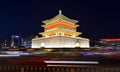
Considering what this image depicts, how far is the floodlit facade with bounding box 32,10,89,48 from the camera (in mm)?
64938

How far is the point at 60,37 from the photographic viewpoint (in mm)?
64750

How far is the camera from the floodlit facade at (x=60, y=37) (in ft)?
213

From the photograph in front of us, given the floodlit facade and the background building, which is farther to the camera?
the background building

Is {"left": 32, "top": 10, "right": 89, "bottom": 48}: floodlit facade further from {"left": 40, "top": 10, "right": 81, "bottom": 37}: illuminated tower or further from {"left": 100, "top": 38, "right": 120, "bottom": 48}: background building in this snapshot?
{"left": 100, "top": 38, "right": 120, "bottom": 48}: background building

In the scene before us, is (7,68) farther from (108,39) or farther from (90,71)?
(108,39)

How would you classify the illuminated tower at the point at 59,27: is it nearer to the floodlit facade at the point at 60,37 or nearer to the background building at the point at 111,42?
the floodlit facade at the point at 60,37

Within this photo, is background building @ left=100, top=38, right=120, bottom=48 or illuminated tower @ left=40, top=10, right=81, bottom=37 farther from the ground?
illuminated tower @ left=40, top=10, right=81, bottom=37

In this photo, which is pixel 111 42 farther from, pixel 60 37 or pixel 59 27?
pixel 60 37

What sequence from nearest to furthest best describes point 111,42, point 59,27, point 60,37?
1. point 60,37
2. point 59,27
3. point 111,42

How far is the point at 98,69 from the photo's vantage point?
1021 cm

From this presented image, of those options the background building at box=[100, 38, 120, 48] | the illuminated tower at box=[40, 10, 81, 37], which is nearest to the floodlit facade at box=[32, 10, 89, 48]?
the illuminated tower at box=[40, 10, 81, 37]

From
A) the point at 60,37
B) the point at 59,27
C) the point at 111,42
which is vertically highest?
the point at 59,27

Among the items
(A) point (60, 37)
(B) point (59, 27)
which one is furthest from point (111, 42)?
(A) point (60, 37)

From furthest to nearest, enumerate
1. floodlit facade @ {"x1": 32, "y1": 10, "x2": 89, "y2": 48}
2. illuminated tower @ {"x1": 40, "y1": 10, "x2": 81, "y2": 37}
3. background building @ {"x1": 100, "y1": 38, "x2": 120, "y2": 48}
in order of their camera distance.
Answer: background building @ {"x1": 100, "y1": 38, "x2": 120, "y2": 48} < illuminated tower @ {"x1": 40, "y1": 10, "x2": 81, "y2": 37} < floodlit facade @ {"x1": 32, "y1": 10, "x2": 89, "y2": 48}
